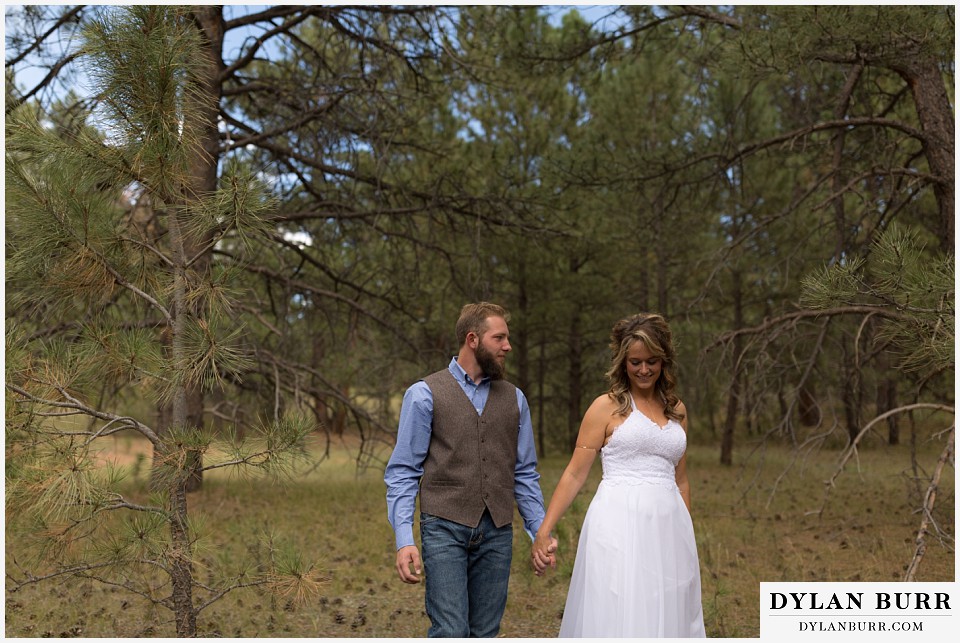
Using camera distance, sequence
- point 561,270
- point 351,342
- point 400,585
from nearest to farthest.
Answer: point 400,585
point 351,342
point 561,270

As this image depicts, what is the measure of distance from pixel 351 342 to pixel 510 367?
7555mm

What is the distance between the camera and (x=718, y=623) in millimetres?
6094

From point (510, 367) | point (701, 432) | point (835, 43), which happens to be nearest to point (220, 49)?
point (835, 43)

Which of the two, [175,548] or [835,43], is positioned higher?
[835,43]

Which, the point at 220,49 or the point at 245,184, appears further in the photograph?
the point at 220,49

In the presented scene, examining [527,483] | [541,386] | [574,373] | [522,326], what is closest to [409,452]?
[527,483]

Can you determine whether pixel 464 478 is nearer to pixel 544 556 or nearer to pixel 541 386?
pixel 544 556

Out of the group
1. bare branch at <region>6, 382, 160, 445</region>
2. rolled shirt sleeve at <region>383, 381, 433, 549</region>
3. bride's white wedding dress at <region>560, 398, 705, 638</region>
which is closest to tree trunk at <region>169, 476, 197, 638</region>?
bare branch at <region>6, 382, 160, 445</region>

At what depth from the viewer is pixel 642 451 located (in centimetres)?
370

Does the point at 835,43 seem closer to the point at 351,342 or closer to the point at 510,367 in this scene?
the point at 351,342

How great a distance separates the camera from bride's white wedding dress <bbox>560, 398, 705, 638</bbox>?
11.7 ft

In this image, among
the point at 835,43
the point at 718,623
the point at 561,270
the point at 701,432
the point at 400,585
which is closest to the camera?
the point at 718,623

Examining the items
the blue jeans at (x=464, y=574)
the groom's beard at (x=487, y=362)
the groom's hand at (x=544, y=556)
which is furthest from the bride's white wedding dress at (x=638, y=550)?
the groom's beard at (x=487, y=362)

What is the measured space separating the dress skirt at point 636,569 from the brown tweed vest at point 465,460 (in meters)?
0.39
